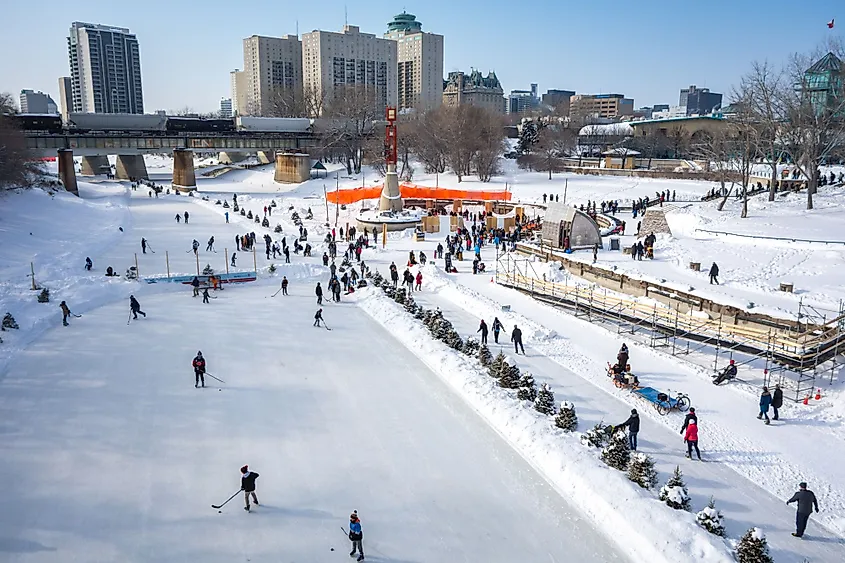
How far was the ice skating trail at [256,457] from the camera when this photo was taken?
9406 millimetres

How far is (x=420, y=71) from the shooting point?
16962 cm

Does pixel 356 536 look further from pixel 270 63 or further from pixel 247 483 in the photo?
pixel 270 63

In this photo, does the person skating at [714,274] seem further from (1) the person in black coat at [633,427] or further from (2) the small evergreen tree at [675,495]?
(2) the small evergreen tree at [675,495]

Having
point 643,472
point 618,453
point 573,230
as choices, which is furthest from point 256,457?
point 573,230

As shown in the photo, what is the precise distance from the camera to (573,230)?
90.5 feet

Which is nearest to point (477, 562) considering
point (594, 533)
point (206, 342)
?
point (594, 533)

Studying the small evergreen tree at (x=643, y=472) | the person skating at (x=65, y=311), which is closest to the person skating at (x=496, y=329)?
the small evergreen tree at (x=643, y=472)

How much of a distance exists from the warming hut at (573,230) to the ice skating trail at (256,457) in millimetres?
12306

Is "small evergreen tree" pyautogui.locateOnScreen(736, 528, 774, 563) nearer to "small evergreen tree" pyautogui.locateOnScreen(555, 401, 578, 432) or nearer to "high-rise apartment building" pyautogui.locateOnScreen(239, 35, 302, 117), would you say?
"small evergreen tree" pyautogui.locateOnScreen(555, 401, 578, 432)

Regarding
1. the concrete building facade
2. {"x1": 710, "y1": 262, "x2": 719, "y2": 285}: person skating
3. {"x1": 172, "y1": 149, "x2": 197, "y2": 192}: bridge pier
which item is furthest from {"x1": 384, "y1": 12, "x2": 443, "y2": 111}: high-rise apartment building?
{"x1": 710, "y1": 262, "x2": 719, "y2": 285}: person skating

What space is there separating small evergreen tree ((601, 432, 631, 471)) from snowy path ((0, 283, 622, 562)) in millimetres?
1178

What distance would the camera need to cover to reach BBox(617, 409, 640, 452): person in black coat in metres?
11.6

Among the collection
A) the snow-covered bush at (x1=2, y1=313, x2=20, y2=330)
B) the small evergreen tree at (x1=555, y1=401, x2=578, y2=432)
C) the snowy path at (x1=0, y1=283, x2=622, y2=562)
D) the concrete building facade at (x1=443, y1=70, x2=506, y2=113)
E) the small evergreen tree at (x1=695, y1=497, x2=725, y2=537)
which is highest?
the concrete building facade at (x1=443, y1=70, x2=506, y2=113)

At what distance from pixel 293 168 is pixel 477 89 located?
407ft
